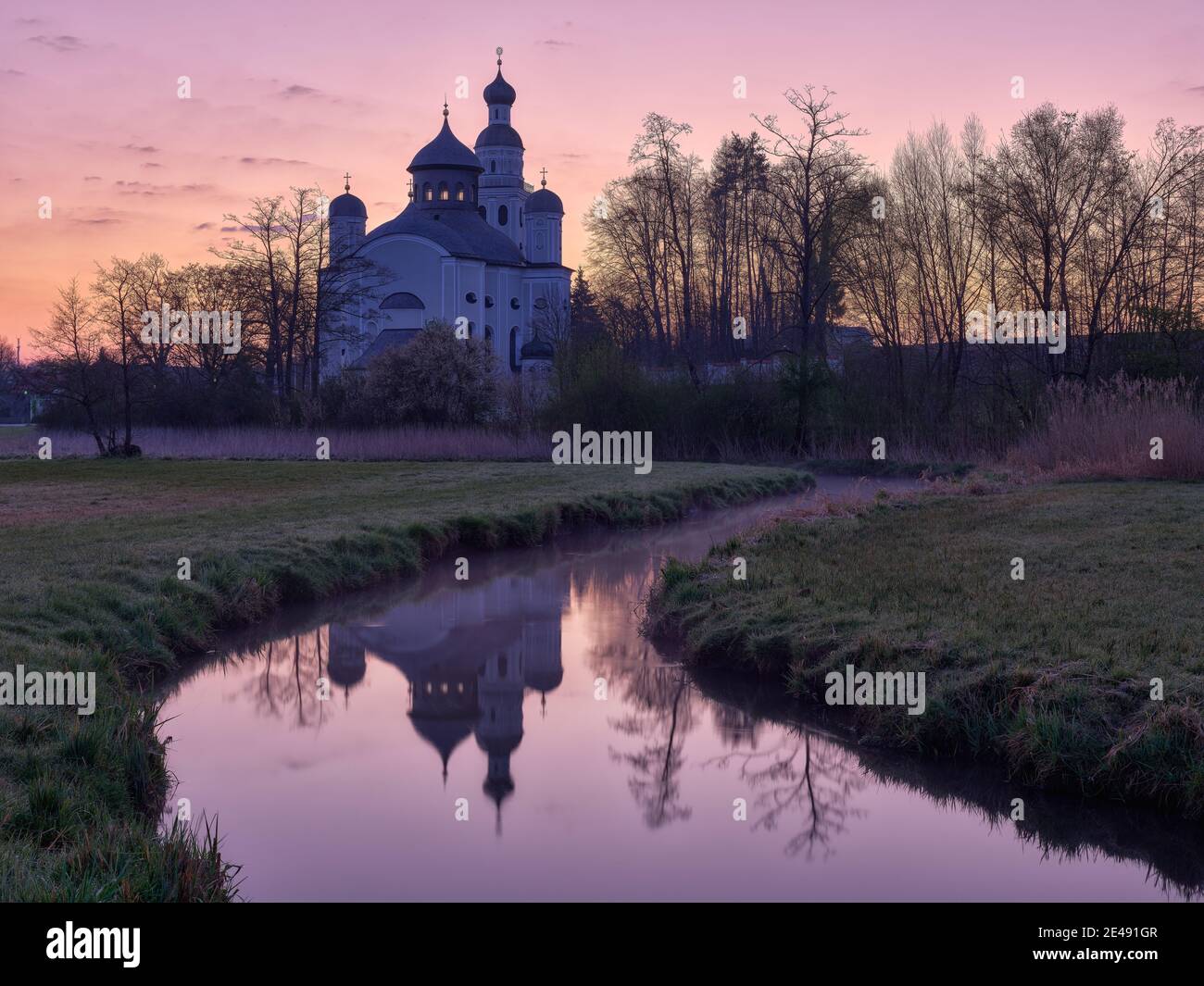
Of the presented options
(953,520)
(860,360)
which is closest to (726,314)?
(860,360)

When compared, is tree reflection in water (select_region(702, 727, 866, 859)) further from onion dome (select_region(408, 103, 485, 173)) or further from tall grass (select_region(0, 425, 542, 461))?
onion dome (select_region(408, 103, 485, 173))

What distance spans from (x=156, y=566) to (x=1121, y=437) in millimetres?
16511

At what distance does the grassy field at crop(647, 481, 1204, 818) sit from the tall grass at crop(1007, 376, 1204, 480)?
4.93 m

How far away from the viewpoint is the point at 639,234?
51312 millimetres

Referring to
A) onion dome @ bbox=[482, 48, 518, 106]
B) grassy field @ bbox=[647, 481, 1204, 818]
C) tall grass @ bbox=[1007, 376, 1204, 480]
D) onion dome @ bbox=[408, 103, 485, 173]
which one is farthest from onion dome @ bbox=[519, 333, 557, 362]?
grassy field @ bbox=[647, 481, 1204, 818]

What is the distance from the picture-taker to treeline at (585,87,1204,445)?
3547 cm

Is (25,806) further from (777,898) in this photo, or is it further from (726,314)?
(726,314)

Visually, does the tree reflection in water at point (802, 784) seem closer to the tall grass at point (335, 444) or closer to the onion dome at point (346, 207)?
the tall grass at point (335, 444)

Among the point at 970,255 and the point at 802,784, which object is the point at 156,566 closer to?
the point at 802,784

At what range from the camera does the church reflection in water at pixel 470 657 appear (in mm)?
8797

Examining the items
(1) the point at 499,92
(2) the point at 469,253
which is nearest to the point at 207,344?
(2) the point at 469,253

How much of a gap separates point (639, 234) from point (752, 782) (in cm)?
4564

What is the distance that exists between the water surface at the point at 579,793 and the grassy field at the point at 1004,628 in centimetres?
27

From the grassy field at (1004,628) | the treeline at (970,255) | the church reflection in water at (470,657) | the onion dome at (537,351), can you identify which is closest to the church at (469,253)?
the onion dome at (537,351)
